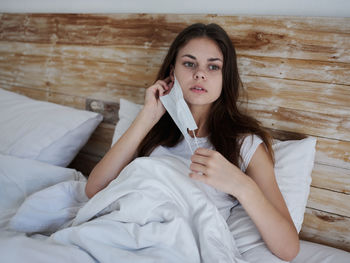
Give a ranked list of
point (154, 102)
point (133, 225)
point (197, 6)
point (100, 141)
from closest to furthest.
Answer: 1. point (133, 225)
2. point (154, 102)
3. point (197, 6)
4. point (100, 141)

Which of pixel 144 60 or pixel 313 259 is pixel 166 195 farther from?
pixel 144 60

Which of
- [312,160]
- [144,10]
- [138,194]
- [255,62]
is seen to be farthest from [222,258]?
[144,10]

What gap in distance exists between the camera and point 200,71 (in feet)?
3.79

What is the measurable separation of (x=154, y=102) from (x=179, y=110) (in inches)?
10.4

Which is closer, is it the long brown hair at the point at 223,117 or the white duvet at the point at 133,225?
the white duvet at the point at 133,225

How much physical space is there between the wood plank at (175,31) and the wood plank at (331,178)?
1.46ft

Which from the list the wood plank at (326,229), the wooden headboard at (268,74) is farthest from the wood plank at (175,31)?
the wood plank at (326,229)

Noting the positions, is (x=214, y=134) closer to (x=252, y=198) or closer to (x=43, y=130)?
(x=252, y=198)

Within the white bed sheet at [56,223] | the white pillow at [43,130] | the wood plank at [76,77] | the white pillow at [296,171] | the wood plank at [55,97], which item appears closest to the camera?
the white bed sheet at [56,223]

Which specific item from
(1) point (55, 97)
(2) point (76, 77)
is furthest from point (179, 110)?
(1) point (55, 97)

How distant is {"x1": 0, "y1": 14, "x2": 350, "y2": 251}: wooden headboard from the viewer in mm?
1183

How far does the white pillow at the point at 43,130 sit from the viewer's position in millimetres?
1469

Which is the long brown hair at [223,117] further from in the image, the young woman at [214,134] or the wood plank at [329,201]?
the wood plank at [329,201]

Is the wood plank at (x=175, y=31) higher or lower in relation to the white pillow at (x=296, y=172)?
higher
